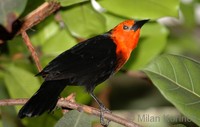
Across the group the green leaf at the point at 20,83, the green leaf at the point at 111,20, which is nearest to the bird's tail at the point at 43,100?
the green leaf at the point at 20,83

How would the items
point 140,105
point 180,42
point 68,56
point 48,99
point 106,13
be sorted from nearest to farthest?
point 48,99 < point 68,56 < point 106,13 < point 140,105 < point 180,42

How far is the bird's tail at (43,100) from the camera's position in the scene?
1808 millimetres

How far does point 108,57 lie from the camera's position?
222 cm

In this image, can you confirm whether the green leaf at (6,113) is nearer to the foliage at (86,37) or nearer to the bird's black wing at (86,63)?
the foliage at (86,37)

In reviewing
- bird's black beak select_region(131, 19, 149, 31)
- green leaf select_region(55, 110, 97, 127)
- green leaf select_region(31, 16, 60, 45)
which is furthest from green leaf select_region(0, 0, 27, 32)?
green leaf select_region(31, 16, 60, 45)

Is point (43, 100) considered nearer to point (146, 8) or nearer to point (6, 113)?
point (6, 113)

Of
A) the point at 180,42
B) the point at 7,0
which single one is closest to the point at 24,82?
the point at 7,0

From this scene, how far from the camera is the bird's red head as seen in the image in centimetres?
229

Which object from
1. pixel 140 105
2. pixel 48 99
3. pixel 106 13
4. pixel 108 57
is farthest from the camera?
pixel 140 105

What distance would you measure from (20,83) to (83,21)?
1.39ft

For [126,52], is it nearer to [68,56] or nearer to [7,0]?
[68,56]

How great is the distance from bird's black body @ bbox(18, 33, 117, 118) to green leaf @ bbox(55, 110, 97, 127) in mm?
73

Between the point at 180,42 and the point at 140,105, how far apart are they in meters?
0.61

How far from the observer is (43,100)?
190cm
